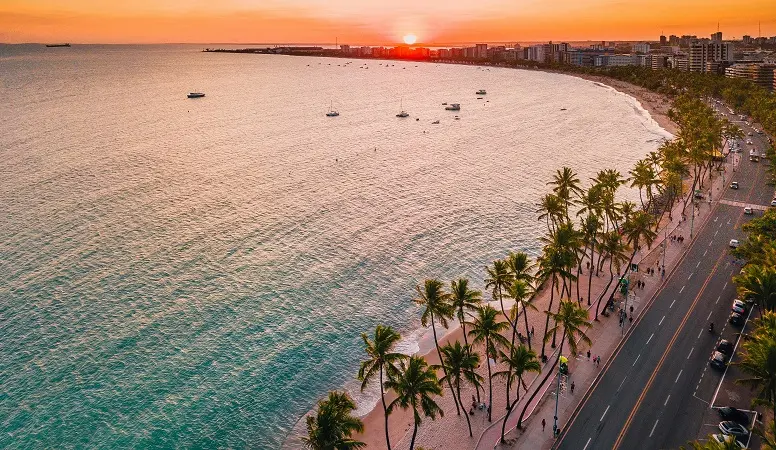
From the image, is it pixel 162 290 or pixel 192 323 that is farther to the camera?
pixel 162 290

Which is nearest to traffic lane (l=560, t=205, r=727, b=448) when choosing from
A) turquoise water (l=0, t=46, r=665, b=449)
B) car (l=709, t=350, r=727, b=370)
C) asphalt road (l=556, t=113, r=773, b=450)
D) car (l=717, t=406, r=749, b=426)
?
asphalt road (l=556, t=113, r=773, b=450)

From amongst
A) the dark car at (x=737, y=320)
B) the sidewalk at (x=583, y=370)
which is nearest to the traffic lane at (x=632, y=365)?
the sidewalk at (x=583, y=370)

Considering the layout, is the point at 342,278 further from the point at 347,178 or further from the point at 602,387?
the point at 347,178

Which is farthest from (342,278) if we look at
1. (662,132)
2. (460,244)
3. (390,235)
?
(662,132)

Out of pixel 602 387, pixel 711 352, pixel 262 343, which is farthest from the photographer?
pixel 262 343

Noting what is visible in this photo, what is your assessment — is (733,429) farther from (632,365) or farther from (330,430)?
(330,430)

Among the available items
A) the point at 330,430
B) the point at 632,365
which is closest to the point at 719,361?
the point at 632,365

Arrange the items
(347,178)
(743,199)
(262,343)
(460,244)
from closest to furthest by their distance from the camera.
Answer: (262,343)
(460,244)
(743,199)
(347,178)
